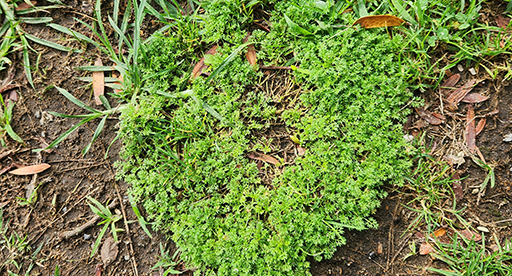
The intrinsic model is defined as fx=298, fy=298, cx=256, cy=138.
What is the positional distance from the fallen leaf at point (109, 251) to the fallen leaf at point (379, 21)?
2.80 metres

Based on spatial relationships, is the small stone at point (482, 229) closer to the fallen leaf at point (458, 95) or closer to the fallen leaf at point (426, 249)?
the fallen leaf at point (426, 249)

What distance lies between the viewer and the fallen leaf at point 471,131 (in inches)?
97.3

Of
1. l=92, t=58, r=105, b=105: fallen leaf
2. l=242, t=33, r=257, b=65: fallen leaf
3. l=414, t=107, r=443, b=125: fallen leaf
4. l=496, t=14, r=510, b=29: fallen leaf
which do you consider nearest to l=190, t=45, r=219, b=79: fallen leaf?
l=242, t=33, r=257, b=65: fallen leaf

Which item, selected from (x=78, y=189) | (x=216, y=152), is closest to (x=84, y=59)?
(x=78, y=189)

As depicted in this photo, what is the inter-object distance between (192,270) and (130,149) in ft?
3.75

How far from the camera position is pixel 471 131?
2.49 metres

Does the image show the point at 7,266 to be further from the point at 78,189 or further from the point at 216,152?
the point at 216,152

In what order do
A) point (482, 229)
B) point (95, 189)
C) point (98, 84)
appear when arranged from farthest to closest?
point (98, 84), point (95, 189), point (482, 229)

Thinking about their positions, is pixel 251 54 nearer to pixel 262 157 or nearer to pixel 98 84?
pixel 262 157

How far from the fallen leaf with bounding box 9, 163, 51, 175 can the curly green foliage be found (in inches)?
29.9

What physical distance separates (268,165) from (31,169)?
84.0 inches

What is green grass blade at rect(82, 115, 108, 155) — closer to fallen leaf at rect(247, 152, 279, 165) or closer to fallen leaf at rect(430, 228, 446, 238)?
fallen leaf at rect(247, 152, 279, 165)

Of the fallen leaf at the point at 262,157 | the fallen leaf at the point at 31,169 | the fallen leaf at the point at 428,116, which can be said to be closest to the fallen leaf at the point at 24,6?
the fallen leaf at the point at 31,169

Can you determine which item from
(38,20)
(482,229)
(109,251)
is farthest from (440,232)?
(38,20)
